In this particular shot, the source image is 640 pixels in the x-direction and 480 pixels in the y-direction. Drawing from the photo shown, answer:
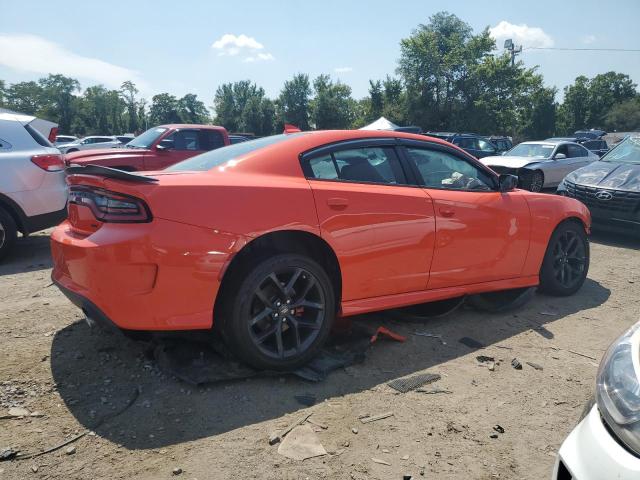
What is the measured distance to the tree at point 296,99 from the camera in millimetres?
66625

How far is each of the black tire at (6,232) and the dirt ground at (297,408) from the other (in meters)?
1.95

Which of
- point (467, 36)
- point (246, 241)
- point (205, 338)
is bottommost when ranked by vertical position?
point (205, 338)

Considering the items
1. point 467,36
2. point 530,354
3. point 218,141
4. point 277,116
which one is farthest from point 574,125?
point 530,354

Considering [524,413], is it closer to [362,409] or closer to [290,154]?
[362,409]

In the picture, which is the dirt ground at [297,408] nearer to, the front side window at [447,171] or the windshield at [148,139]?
the front side window at [447,171]

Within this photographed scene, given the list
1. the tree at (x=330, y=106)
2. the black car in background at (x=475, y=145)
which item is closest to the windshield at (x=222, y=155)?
the black car in background at (x=475, y=145)

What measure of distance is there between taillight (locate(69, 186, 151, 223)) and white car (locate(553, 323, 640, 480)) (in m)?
2.19

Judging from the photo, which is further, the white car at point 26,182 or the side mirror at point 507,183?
the white car at point 26,182

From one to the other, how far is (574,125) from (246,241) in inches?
3147

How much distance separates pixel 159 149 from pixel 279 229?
7.01 metres

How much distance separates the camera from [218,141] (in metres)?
10.1

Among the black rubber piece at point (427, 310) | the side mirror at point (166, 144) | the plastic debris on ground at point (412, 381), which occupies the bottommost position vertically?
the plastic debris on ground at point (412, 381)

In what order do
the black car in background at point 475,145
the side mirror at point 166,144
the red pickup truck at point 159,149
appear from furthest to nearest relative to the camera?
the black car in background at point 475,145 → the side mirror at point 166,144 → the red pickup truck at point 159,149

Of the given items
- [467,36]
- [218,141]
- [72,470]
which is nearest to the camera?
[72,470]
